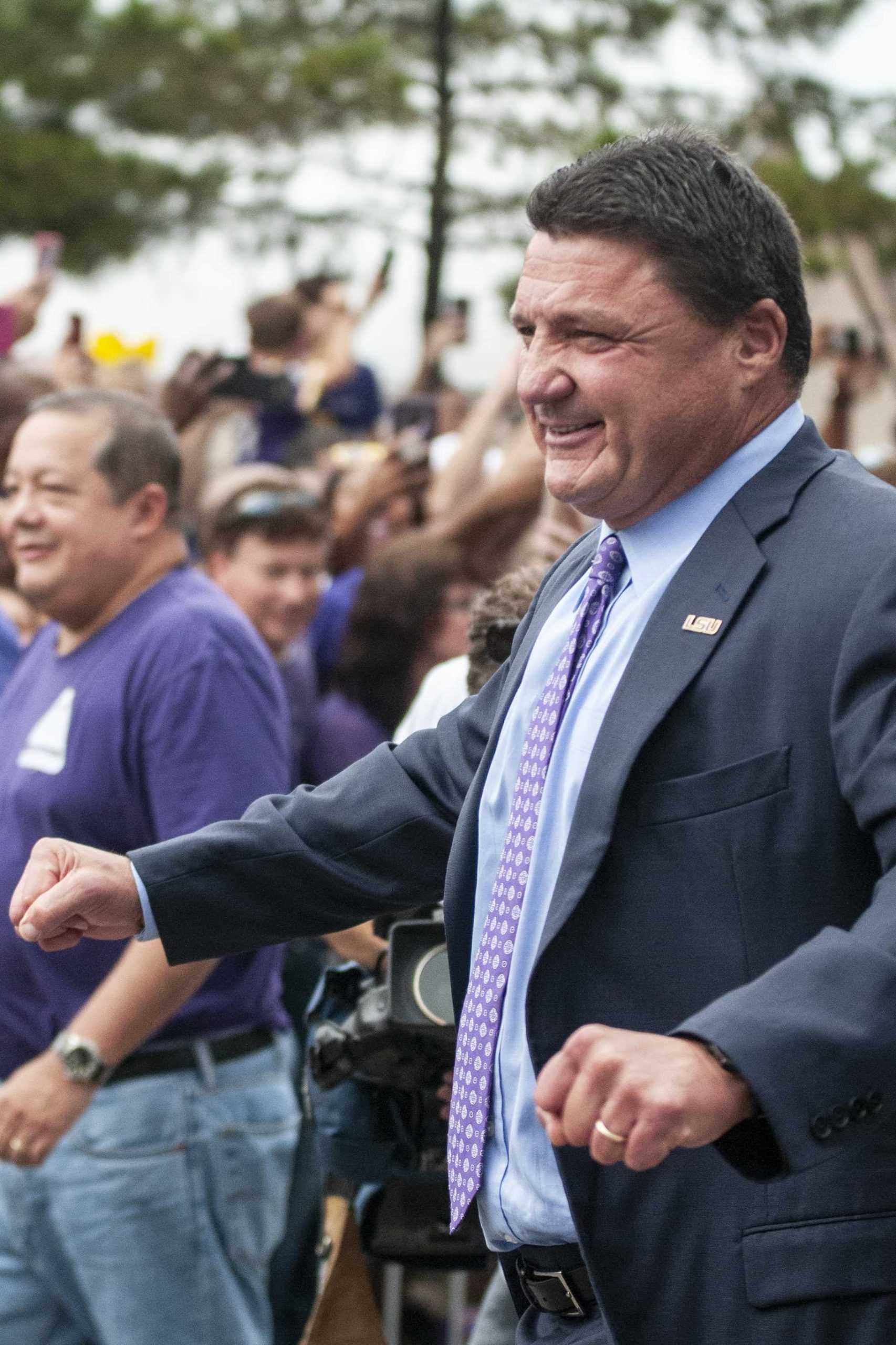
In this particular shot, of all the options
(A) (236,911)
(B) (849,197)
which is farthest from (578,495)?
(B) (849,197)

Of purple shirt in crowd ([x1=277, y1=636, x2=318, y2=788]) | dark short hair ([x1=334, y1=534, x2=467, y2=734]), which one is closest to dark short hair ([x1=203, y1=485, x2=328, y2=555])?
dark short hair ([x1=334, y1=534, x2=467, y2=734])

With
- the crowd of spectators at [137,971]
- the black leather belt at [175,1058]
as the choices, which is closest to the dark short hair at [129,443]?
the crowd of spectators at [137,971]

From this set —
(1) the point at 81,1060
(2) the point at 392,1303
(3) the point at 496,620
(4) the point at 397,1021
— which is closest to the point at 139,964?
(1) the point at 81,1060

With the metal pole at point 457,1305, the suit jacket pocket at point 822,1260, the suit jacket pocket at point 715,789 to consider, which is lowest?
the metal pole at point 457,1305

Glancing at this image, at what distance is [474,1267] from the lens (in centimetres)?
347

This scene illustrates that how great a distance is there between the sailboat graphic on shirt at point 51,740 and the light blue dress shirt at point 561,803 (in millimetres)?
1538

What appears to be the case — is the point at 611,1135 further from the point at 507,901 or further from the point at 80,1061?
the point at 80,1061

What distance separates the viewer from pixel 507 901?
7.30ft

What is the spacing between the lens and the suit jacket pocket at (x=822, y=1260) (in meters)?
1.97

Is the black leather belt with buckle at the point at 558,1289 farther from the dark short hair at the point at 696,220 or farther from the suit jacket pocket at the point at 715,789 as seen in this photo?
the dark short hair at the point at 696,220

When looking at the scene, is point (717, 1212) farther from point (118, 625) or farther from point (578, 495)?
point (118, 625)

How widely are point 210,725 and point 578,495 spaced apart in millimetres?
1514

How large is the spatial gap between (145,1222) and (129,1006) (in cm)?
46

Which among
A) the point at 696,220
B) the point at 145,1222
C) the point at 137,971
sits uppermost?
the point at 696,220
